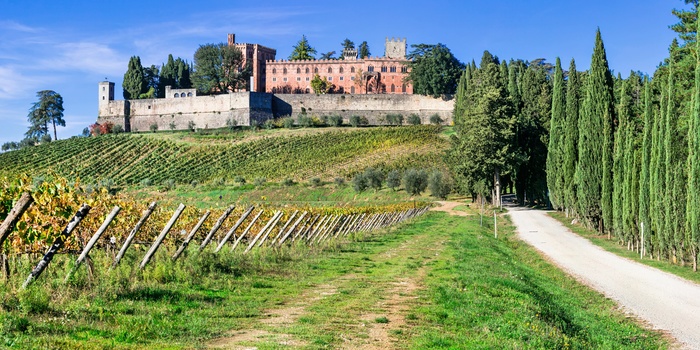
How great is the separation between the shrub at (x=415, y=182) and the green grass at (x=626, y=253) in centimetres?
→ 1846

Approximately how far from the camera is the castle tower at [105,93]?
396 ft

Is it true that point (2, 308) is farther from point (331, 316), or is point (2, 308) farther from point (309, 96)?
point (309, 96)

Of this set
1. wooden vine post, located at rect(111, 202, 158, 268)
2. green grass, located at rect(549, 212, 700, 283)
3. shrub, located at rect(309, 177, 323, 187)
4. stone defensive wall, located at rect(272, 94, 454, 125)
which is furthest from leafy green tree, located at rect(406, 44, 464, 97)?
wooden vine post, located at rect(111, 202, 158, 268)

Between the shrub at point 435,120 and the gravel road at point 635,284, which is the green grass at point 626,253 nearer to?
the gravel road at point 635,284

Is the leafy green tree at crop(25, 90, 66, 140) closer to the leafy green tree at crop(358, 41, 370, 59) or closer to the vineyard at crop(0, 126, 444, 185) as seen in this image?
the vineyard at crop(0, 126, 444, 185)

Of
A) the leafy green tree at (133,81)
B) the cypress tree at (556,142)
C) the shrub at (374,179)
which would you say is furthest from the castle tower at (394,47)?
the cypress tree at (556,142)

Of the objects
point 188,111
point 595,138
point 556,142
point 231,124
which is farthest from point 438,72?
point 595,138

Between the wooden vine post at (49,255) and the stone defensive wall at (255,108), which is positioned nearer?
the wooden vine post at (49,255)

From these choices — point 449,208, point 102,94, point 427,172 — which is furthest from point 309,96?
point 449,208

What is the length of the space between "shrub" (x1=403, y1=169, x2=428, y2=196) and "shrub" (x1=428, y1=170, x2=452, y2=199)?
1.30 m

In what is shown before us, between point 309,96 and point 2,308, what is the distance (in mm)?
107264

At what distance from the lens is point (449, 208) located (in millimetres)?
50562

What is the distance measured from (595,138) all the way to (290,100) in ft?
274

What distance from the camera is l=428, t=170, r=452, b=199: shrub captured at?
56.9 m
